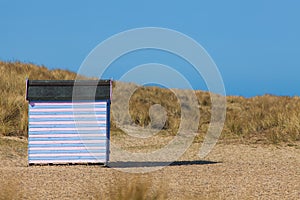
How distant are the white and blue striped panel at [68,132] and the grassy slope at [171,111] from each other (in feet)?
15.0

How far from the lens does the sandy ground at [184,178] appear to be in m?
9.88

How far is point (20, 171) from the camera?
12.7 metres

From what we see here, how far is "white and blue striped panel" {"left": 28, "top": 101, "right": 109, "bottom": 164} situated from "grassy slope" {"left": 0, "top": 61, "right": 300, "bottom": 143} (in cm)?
457

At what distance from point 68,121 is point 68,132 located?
244 millimetres

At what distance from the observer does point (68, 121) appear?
1440 centimetres

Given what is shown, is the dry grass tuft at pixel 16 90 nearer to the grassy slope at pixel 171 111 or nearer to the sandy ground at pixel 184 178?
the grassy slope at pixel 171 111

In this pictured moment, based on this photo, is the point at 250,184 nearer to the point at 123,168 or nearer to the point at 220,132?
the point at 123,168

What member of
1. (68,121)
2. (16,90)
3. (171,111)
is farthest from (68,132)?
(171,111)

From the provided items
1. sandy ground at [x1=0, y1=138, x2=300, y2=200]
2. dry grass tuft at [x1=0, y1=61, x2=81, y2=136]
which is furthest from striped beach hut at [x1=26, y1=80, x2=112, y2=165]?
dry grass tuft at [x1=0, y1=61, x2=81, y2=136]

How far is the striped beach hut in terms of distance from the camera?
560 inches

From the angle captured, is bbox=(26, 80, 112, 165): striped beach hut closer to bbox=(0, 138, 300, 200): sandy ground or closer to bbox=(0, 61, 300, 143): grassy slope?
bbox=(0, 138, 300, 200): sandy ground

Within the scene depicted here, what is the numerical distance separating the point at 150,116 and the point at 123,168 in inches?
403

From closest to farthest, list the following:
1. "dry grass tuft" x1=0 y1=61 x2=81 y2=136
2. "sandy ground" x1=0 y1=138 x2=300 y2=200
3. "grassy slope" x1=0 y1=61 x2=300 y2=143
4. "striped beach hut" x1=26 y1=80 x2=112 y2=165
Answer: "sandy ground" x1=0 y1=138 x2=300 y2=200
"striped beach hut" x1=26 y1=80 x2=112 y2=165
"dry grass tuft" x1=0 y1=61 x2=81 y2=136
"grassy slope" x1=0 y1=61 x2=300 y2=143

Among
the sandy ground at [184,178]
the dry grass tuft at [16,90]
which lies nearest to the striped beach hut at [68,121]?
the sandy ground at [184,178]
